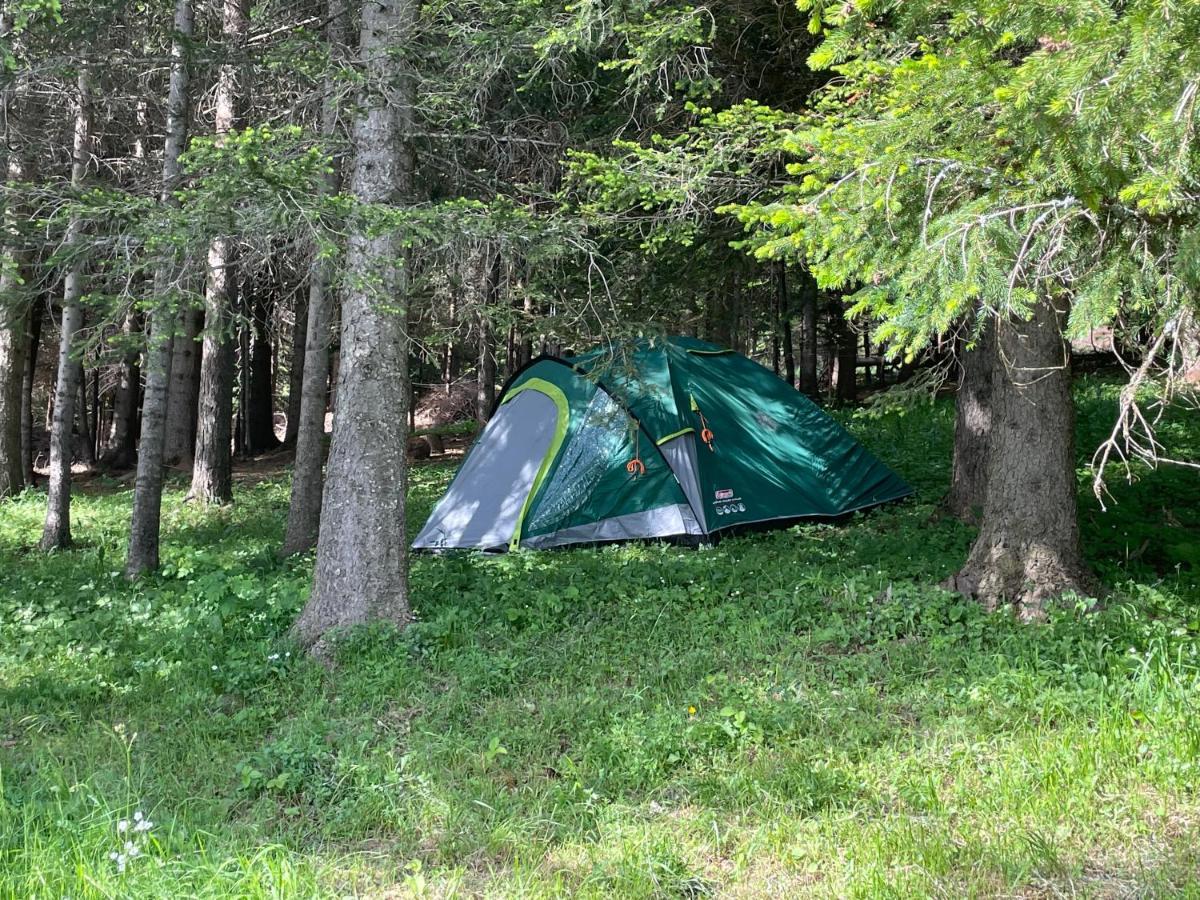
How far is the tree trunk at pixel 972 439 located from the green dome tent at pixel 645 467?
1.19 metres

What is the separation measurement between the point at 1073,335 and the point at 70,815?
14.1 feet

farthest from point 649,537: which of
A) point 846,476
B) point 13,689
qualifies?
point 13,689

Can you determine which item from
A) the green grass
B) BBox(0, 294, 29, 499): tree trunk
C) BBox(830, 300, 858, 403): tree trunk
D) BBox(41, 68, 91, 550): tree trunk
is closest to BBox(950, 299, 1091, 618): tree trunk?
the green grass

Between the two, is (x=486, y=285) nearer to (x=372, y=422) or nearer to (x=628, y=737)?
(x=372, y=422)

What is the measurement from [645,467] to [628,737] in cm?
463

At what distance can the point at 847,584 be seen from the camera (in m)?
6.00

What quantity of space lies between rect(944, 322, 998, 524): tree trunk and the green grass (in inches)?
47.9

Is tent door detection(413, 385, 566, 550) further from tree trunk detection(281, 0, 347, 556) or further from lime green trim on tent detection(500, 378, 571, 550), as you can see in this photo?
tree trunk detection(281, 0, 347, 556)

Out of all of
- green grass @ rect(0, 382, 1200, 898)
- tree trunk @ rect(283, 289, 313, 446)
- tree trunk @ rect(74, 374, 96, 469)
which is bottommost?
green grass @ rect(0, 382, 1200, 898)

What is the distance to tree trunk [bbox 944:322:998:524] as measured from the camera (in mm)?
7945

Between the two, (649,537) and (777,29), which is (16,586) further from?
(777,29)

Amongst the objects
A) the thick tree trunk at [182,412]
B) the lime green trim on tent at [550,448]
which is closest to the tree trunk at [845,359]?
the lime green trim on tent at [550,448]

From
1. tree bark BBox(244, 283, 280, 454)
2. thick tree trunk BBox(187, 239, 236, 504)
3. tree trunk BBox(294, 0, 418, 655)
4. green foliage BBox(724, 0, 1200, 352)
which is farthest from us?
tree bark BBox(244, 283, 280, 454)

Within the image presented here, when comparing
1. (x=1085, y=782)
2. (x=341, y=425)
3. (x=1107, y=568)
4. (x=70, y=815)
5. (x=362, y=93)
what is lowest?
(x=70, y=815)
